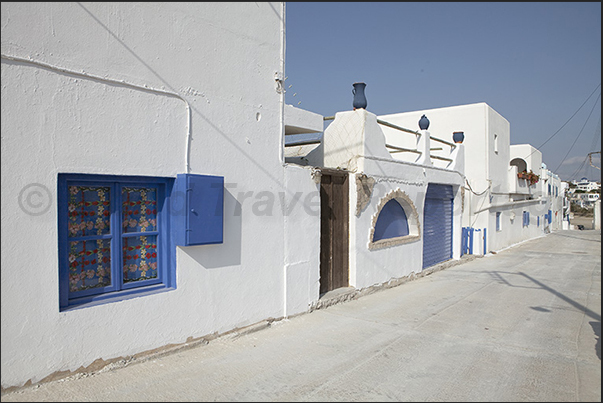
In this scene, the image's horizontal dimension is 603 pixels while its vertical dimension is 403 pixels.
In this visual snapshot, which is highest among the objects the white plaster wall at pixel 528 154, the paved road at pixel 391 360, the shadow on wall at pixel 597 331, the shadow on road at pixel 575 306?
the white plaster wall at pixel 528 154

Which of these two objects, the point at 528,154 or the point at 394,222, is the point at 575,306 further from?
the point at 528,154

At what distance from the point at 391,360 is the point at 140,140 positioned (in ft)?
12.7

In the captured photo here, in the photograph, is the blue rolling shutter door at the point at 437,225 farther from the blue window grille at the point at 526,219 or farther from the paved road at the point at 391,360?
the blue window grille at the point at 526,219

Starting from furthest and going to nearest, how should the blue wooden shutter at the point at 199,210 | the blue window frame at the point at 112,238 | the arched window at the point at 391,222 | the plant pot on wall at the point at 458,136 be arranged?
the plant pot on wall at the point at 458,136
the arched window at the point at 391,222
the blue wooden shutter at the point at 199,210
the blue window frame at the point at 112,238

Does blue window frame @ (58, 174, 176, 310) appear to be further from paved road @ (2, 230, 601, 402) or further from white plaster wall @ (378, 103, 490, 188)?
white plaster wall @ (378, 103, 490, 188)

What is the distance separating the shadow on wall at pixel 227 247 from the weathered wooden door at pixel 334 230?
222 centimetres

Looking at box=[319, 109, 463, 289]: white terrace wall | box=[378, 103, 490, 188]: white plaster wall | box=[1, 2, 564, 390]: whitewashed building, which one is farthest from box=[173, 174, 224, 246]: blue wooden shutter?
box=[378, 103, 490, 188]: white plaster wall

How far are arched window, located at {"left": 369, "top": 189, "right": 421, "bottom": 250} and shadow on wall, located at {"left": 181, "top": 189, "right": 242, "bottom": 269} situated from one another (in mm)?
3656

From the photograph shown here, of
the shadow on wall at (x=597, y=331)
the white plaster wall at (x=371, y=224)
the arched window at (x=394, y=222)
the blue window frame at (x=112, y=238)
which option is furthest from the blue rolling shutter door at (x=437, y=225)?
the blue window frame at (x=112, y=238)

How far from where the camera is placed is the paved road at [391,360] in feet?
13.5

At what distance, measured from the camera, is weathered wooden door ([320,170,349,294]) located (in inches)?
303

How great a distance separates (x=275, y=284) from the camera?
6.39 m

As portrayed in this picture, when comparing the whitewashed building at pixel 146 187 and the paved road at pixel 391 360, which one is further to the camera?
the paved road at pixel 391 360

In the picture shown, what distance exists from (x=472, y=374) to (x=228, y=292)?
310 centimetres
